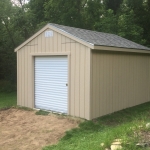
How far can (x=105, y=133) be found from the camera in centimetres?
565

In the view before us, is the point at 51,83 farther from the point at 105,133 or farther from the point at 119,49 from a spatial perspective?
the point at 105,133

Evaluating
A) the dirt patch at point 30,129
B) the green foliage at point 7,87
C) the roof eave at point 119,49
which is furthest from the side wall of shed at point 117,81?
the green foliage at point 7,87

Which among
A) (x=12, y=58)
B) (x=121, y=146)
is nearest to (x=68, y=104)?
(x=121, y=146)

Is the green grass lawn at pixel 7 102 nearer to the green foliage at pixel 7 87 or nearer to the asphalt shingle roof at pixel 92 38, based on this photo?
the green foliage at pixel 7 87

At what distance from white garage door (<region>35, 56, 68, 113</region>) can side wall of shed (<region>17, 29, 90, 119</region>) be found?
0.25 meters

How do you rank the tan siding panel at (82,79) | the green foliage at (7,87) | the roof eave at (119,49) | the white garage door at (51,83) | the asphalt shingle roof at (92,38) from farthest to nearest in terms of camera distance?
the green foliage at (7,87) < the white garage door at (51,83) < the asphalt shingle roof at (92,38) < the tan siding panel at (82,79) < the roof eave at (119,49)

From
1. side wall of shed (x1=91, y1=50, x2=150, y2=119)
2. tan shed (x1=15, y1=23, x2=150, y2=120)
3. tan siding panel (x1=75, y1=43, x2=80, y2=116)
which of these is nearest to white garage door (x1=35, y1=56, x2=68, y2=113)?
tan shed (x1=15, y1=23, x2=150, y2=120)

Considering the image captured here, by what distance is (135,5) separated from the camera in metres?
18.8

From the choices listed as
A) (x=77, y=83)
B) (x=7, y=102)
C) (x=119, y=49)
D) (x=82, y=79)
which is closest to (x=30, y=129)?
(x=77, y=83)

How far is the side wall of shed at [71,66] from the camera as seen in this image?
23.9 feet

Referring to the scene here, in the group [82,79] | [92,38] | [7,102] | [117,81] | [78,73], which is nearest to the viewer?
[82,79]

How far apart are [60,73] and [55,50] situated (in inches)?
32.0

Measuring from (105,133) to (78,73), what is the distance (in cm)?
243

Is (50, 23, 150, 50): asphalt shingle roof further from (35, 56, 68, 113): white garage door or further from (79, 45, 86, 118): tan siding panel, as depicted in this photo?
(35, 56, 68, 113): white garage door
